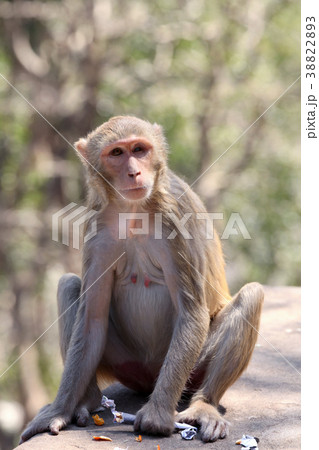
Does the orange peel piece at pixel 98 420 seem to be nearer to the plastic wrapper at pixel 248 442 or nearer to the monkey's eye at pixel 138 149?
the plastic wrapper at pixel 248 442

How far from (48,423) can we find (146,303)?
1049 millimetres

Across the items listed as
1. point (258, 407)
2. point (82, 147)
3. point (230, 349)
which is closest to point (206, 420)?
point (230, 349)

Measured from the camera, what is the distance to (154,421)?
4363 mm

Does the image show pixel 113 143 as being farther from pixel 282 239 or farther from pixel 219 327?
pixel 282 239

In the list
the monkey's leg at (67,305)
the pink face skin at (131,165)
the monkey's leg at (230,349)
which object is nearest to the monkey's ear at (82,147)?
the pink face skin at (131,165)

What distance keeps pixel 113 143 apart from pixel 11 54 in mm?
10052

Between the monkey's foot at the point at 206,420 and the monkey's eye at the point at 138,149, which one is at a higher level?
the monkey's eye at the point at 138,149

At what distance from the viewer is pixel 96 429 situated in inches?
179

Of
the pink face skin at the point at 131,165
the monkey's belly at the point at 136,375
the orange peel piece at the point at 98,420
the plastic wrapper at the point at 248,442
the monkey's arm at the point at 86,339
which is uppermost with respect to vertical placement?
the pink face skin at the point at 131,165

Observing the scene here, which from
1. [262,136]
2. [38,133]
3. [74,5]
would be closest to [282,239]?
[262,136]

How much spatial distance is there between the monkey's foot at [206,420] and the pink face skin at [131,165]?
1.48 metres

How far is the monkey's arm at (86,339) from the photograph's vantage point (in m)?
4.73

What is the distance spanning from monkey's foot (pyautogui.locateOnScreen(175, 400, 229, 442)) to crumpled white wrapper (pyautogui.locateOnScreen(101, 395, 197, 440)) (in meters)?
0.06
